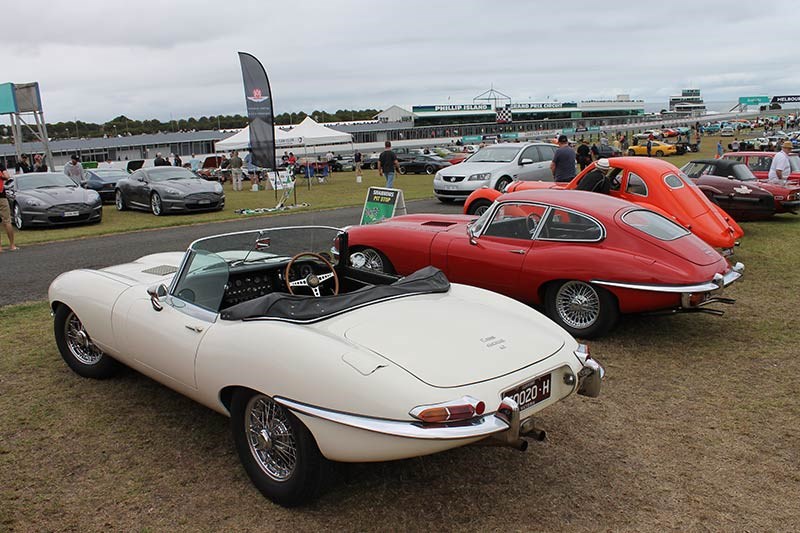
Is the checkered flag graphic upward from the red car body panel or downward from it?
upward

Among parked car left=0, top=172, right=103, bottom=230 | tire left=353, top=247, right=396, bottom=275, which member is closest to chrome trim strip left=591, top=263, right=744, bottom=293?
tire left=353, top=247, right=396, bottom=275

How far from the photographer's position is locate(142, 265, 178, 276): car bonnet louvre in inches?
199

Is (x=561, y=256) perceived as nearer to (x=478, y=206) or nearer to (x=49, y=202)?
(x=478, y=206)

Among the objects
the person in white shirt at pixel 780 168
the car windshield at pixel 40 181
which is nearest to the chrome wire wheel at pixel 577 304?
the person in white shirt at pixel 780 168

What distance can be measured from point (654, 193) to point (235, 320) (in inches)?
284

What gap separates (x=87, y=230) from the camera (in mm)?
14391

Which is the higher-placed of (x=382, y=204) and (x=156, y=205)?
(x=382, y=204)

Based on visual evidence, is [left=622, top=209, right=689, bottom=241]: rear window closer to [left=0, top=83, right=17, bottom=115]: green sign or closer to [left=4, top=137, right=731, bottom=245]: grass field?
[left=4, top=137, right=731, bottom=245]: grass field

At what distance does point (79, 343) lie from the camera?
516 cm

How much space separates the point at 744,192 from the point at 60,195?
50.6 ft

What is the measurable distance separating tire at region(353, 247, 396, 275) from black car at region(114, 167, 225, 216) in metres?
10.6

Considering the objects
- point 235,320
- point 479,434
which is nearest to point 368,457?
point 479,434

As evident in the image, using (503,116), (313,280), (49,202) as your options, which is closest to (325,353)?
(313,280)

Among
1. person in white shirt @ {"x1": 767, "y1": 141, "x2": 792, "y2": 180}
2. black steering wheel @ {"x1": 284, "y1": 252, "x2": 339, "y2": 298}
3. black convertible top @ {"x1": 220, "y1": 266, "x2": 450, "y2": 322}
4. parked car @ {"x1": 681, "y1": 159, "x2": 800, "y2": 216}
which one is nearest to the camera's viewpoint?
black convertible top @ {"x1": 220, "y1": 266, "x2": 450, "y2": 322}
